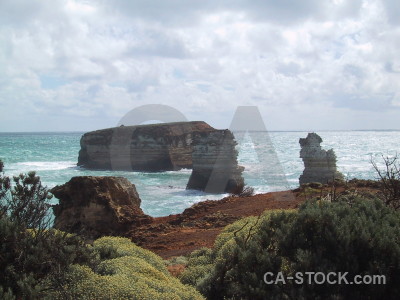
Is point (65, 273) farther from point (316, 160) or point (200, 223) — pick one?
point (316, 160)

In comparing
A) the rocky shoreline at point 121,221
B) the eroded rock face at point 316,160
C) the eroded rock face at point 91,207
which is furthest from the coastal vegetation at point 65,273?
the eroded rock face at point 316,160

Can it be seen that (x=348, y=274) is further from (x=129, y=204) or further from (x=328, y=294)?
(x=129, y=204)

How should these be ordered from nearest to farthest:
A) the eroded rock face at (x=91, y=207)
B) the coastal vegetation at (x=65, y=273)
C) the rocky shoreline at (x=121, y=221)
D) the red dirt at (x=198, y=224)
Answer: the coastal vegetation at (x=65, y=273) < the red dirt at (x=198, y=224) < the rocky shoreline at (x=121, y=221) < the eroded rock face at (x=91, y=207)

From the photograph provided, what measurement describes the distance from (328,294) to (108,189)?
8883mm

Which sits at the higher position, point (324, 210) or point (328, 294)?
point (324, 210)

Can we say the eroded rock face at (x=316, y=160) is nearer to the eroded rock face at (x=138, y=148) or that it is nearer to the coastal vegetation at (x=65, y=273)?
the coastal vegetation at (x=65, y=273)

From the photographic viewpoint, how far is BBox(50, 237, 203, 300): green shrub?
4594mm

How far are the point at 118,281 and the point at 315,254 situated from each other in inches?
101

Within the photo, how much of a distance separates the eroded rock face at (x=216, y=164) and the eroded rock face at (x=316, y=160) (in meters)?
7.71

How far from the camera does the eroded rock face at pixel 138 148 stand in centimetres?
5669

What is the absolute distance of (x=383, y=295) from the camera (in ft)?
16.5

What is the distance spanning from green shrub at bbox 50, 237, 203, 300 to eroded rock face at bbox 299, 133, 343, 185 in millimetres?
20635

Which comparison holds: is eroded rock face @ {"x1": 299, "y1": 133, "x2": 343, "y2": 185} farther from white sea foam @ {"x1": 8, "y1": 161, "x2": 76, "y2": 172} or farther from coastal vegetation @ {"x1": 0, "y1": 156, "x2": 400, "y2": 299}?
white sea foam @ {"x1": 8, "y1": 161, "x2": 76, "y2": 172}

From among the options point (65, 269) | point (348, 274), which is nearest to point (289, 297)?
point (348, 274)
